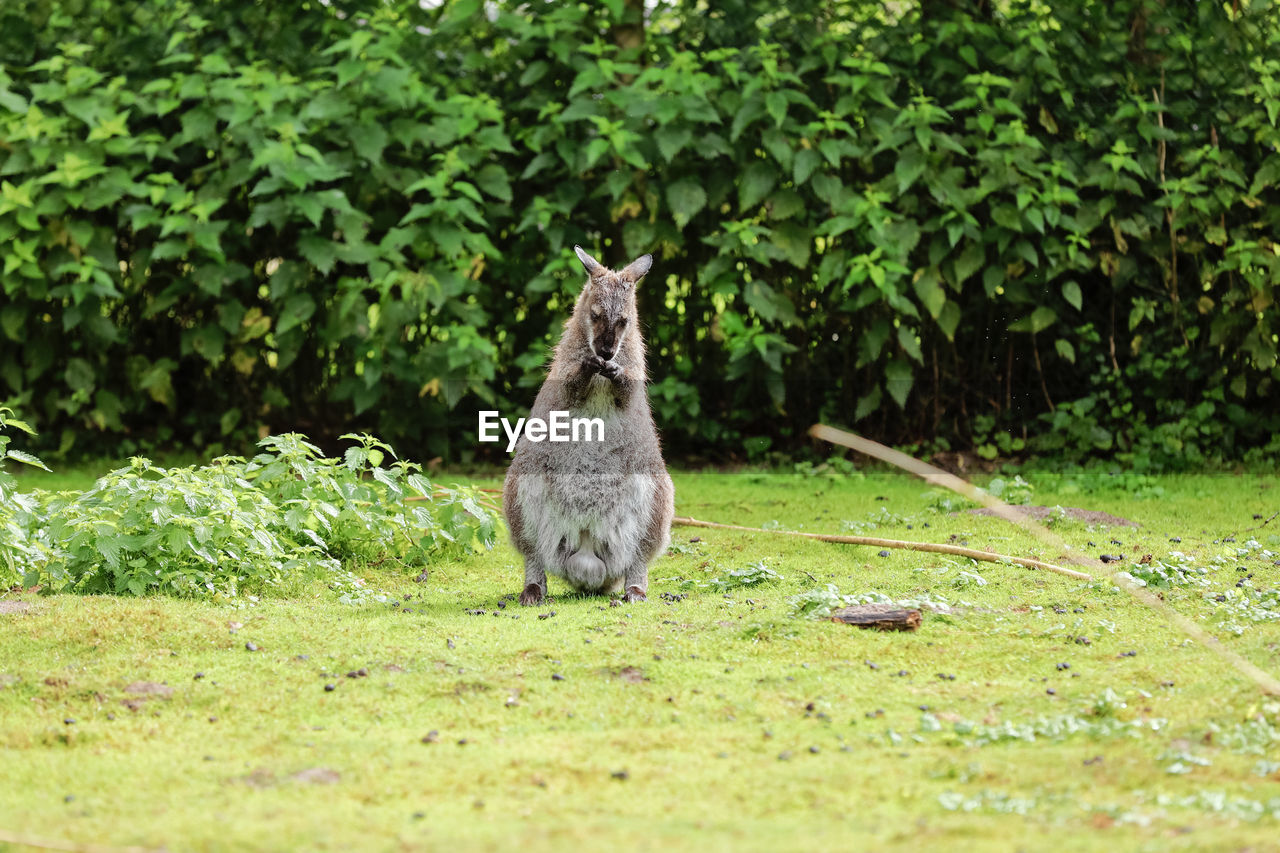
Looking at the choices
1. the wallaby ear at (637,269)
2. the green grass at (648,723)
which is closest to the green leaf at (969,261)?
the green grass at (648,723)

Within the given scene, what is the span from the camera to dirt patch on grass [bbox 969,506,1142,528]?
7164 millimetres

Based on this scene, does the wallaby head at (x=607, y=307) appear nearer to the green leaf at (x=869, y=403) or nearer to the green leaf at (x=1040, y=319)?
the green leaf at (x=869, y=403)

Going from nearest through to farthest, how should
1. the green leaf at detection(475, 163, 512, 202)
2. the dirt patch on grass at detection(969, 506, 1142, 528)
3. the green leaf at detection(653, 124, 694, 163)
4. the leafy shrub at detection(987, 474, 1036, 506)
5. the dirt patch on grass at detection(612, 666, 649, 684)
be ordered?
the dirt patch on grass at detection(612, 666, 649, 684)
the dirt patch on grass at detection(969, 506, 1142, 528)
the leafy shrub at detection(987, 474, 1036, 506)
the green leaf at detection(653, 124, 694, 163)
the green leaf at detection(475, 163, 512, 202)

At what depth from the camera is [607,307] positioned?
5246 millimetres

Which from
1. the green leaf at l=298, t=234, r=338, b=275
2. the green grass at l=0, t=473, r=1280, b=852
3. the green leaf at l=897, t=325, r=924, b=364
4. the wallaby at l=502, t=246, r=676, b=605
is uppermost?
the green leaf at l=298, t=234, r=338, b=275

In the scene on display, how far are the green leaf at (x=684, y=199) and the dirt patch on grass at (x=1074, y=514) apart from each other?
2852mm

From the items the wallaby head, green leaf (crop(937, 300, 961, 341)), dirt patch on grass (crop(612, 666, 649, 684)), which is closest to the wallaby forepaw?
the wallaby head

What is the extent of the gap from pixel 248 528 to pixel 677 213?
441 cm

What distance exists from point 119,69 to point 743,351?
5.08 meters

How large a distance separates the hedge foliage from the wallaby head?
3.45 meters

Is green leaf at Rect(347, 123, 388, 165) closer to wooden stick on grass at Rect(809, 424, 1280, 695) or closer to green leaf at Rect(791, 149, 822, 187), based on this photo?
green leaf at Rect(791, 149, 822, 187)

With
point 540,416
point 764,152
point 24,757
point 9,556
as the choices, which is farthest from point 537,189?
point 24,757

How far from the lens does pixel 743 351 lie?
9.12 meters

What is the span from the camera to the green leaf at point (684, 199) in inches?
356
